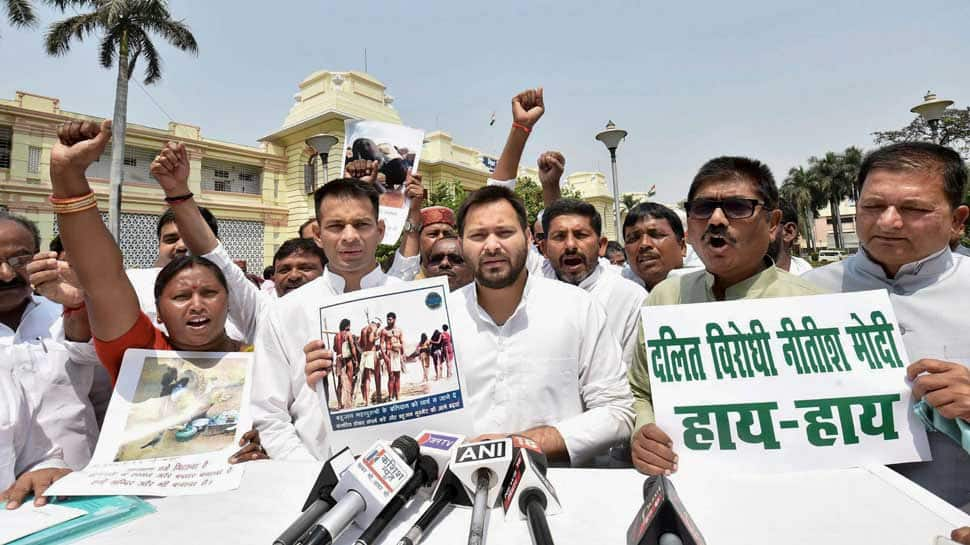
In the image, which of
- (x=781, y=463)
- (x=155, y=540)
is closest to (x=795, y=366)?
(x=781, y=463)

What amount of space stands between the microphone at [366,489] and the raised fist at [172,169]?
2.11 metres

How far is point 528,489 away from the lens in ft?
4.65

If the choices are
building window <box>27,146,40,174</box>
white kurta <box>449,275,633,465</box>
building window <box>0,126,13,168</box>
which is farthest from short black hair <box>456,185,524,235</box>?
building window <box>0,126,13,168</box>

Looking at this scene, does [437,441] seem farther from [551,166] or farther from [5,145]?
[5,145]

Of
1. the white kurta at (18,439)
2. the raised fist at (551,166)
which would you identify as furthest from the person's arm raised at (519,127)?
the white kurta at (18,439)

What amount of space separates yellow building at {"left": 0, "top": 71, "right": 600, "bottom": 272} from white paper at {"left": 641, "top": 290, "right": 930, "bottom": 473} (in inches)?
794

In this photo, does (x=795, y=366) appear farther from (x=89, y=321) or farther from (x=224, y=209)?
(x=224, y=209)

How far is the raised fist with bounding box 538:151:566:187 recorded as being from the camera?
406 centimetres

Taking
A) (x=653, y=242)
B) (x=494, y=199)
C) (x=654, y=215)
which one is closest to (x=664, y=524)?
(x=494, y=199)

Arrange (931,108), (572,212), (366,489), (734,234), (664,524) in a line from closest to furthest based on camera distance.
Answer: (664,524) → (366,489) → (734,234) → (572,212) → (931,108)

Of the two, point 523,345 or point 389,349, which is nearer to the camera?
point 389,349

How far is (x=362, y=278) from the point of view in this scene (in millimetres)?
2779

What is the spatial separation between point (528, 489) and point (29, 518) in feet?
4.89

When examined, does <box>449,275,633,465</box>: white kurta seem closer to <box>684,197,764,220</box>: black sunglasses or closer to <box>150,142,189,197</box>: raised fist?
<box>684,197,764,220</box>: black sunglasses
